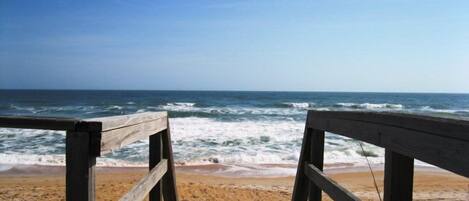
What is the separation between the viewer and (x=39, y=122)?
2.31 m

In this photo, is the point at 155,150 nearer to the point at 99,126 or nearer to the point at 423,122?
the point at 99,126

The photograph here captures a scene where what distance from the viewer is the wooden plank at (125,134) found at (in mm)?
2236

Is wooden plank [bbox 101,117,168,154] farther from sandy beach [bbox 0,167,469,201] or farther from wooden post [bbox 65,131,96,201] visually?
sandy beach [bbox 0,167,469,201]

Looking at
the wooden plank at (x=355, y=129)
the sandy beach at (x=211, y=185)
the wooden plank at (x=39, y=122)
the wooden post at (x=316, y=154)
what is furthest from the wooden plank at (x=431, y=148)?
the sandy beach at (x=211, y=185)

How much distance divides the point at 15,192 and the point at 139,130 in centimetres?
654

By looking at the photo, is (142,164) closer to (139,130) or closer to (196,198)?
(196,198)

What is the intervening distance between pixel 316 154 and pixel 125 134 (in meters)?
1.78

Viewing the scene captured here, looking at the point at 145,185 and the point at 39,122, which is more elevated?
the point at 39,122

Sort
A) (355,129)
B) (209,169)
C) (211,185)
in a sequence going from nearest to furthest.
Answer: (355,129)
(211,185)
(209,169)

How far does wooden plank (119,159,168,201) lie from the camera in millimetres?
2806

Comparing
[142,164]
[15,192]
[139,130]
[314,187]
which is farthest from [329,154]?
[139,130]

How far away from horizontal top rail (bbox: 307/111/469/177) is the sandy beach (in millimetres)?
5861

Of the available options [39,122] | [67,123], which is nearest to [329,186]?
[67,123]

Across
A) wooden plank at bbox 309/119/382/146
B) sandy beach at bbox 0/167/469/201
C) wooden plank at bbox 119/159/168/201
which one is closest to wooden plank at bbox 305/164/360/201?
wooden plank at bbox 309/119/382/146
